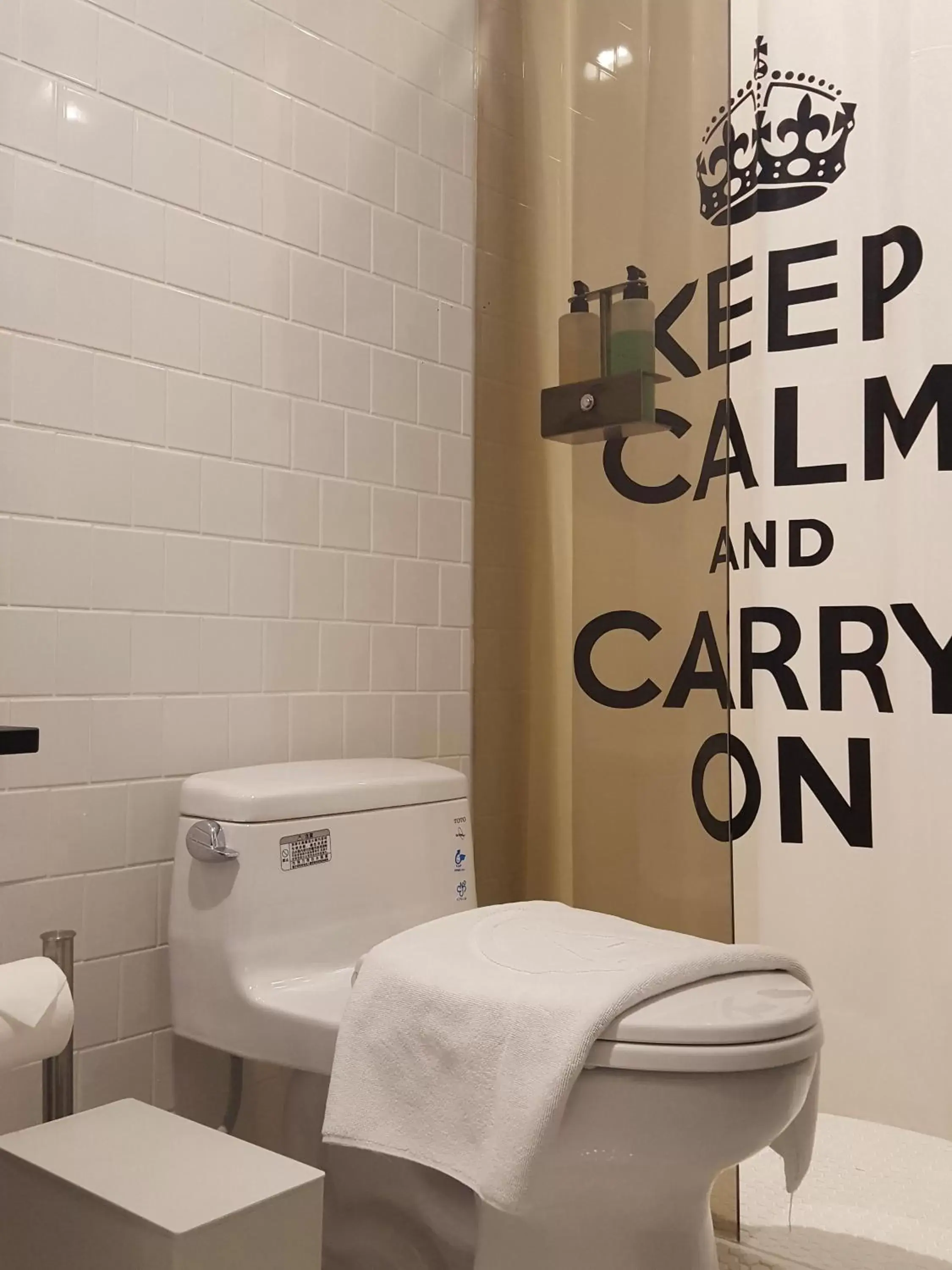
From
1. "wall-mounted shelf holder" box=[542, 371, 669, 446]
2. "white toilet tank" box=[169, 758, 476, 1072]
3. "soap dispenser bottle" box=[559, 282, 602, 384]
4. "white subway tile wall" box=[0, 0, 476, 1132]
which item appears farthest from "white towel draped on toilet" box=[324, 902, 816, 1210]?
"soap dispenser bottle" box=[559, 282, 602, 384]

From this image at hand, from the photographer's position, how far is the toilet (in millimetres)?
1170

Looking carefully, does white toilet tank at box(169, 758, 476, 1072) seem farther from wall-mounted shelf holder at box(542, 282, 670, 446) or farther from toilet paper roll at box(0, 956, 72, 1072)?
wall-mounted shelf holder at box(542, 282, 670, 446)

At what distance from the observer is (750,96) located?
227 cm

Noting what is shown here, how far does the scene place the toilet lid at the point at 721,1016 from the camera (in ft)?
3.82

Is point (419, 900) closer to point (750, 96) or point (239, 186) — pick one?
point (239, 186)

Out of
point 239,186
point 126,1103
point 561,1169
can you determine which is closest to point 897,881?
point 561,1169

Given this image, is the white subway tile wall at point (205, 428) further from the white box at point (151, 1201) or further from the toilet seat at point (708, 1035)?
the toilet seat at point (708, 1035)

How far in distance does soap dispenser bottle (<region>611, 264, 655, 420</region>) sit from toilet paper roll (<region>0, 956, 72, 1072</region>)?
1.14 metres

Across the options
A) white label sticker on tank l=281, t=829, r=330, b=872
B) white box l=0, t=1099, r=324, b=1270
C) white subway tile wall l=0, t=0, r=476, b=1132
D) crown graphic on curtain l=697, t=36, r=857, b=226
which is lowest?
white box l=0, t=1099, r=324, b=1270

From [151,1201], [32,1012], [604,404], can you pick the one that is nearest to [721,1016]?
[151,1201]

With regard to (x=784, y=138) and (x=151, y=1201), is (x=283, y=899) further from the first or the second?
(x=784, y=138)

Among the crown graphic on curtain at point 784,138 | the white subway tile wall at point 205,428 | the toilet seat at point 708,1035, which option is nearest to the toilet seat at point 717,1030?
the toilet seat at point 708,1035

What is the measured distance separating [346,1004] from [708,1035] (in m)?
0.46

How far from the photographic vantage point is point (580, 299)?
192 centimetres
